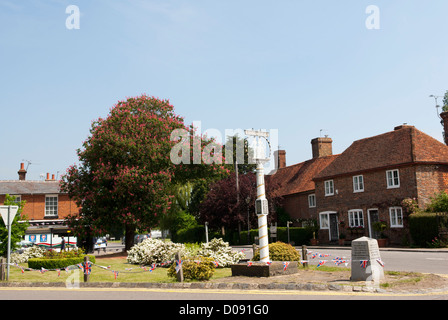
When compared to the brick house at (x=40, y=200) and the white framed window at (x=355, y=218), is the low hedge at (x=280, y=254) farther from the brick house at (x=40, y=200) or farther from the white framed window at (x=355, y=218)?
the brick house at (x=40, y=200)

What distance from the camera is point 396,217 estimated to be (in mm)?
32094

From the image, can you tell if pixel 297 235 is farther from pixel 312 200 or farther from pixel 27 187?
pixel 27 187

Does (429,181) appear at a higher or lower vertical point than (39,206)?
higher

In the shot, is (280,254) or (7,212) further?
(7,212)

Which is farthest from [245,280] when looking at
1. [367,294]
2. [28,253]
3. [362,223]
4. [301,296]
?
[362,223]

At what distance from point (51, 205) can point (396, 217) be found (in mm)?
33035

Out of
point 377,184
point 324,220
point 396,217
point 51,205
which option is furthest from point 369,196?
point 51,205

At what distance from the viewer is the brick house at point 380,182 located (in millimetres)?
31391

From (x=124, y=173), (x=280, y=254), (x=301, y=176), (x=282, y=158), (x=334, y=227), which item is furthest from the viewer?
(x=282, y=158)

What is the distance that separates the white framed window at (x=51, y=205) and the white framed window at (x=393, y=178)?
3220 cm

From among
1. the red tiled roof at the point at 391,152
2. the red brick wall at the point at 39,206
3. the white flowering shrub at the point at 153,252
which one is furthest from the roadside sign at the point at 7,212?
the red brick wall at the point at 39,206

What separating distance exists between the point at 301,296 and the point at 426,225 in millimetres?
21538

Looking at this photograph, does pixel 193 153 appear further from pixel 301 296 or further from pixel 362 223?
pixel 301 296

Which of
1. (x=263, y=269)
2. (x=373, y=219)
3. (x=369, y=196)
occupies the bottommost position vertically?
(x=263, y=269)
